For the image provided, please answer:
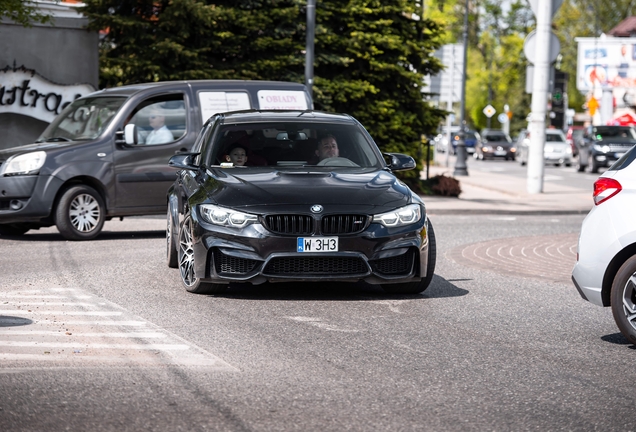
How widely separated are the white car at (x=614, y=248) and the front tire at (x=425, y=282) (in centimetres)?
191

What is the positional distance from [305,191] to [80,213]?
5.82 meters

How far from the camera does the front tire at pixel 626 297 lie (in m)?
7.62

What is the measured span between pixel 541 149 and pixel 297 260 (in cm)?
1788

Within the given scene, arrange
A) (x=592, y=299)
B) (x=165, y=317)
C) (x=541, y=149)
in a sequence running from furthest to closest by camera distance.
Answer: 1. (x=541, y=149)
2. (x=165, y=317)
3. (x=592, y=299)

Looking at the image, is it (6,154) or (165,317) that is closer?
(165,317)

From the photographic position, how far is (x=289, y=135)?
35.2 ft

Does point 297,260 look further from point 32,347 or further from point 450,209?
point 450,209

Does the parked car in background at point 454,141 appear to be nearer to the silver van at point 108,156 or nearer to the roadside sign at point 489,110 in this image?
the roadside sign at point 489,110

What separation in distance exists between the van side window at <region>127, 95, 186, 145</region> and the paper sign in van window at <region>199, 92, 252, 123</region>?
10.7 inches

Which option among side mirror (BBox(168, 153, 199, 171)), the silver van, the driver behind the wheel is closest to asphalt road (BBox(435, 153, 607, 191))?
the silver van

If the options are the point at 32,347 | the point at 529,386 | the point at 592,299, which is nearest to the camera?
the point at 529,386

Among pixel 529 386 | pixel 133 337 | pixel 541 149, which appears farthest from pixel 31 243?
pixel 541 149

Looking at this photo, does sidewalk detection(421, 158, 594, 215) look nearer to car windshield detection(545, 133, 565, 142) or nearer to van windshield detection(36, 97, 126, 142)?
van windshield detection(36, 97, 126, 142)

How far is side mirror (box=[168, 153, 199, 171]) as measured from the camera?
10.6m
